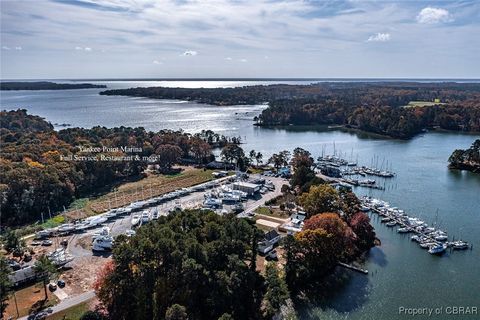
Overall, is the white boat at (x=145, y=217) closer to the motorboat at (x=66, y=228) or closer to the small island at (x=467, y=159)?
the motorboat at (x=66, y=228)

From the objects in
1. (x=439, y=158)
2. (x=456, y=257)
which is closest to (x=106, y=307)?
(x=456, y=257)

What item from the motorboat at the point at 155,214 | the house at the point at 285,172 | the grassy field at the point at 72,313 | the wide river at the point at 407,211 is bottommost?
the wide river at the point at 407,211

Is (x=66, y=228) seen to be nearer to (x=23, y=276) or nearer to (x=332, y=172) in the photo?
(x=23, y=276)

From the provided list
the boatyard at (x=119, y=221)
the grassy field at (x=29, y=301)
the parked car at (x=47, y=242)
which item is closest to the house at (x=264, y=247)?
the boatyard at (x=119, y=221)

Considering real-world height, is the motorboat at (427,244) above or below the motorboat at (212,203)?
below

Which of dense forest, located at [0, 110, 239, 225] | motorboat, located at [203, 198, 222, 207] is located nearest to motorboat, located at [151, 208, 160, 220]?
motorboat, located at [203, 198, 222, 207]

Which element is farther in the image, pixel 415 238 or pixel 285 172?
pixel 285 172

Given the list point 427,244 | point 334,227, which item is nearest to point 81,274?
point 334,227

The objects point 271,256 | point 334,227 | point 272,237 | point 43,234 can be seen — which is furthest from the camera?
point 43,234
